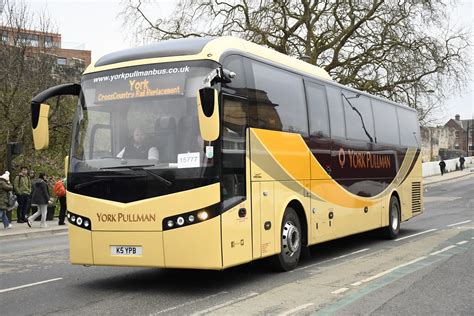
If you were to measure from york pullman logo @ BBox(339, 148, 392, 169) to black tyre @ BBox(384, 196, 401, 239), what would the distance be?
1.01 m

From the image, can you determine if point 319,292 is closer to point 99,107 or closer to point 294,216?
point 294,216

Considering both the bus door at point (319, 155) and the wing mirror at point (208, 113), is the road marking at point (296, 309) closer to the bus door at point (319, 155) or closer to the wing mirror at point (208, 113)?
the wing mirror at point (208, 113)

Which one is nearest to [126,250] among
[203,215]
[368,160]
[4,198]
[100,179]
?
[100,179]

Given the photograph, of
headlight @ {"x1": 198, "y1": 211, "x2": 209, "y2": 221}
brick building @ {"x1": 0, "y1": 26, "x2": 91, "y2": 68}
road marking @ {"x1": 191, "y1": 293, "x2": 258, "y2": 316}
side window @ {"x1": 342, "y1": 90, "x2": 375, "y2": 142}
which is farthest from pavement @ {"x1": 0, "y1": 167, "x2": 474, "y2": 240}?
road marking @ {"x1": 191, "y1": 293, "x2": 258, "y2": 316}

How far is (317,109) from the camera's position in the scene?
10.6 metres

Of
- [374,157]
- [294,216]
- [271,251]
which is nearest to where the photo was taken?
[271,251]

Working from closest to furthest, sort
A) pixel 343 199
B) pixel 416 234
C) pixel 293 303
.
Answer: pixel 293 303 → pixel 343 199 → pixel 416 234

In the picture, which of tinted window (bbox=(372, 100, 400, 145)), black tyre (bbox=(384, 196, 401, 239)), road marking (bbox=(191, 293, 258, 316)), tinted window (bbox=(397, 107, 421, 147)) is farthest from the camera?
tinted window (bbox=(397, 107, 421, 147))

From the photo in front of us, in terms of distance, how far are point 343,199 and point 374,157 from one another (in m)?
2.22

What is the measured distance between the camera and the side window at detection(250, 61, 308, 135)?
28.5ft

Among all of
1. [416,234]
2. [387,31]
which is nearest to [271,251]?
[416,234]

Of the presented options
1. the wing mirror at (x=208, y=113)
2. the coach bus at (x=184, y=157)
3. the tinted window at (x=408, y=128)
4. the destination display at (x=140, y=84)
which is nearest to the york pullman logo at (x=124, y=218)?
the coach bus at (x=184, y=157)

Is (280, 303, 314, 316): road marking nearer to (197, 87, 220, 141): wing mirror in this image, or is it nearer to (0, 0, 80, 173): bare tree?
(197, 87, 220, 141): wing mirror

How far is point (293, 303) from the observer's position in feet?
22.9
